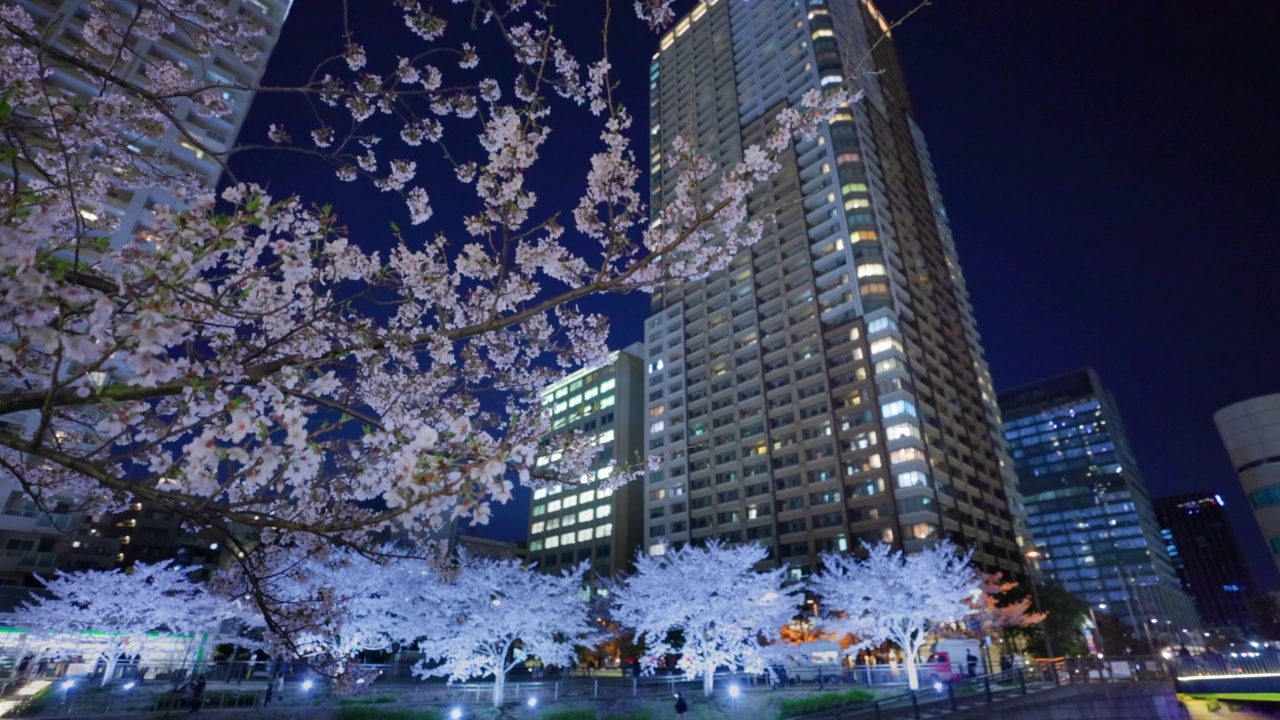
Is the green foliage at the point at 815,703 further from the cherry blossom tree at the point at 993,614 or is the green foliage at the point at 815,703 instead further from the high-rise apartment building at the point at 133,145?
the high-rise apartment building at the point at 133,145

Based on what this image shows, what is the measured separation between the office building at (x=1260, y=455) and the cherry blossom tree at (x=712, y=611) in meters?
40.7

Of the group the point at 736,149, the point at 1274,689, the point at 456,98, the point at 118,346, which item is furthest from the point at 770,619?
the point at 736,149

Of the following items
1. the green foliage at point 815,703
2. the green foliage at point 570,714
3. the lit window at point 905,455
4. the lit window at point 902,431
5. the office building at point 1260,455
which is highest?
the lit window at point 902,431

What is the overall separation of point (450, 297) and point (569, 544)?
286ft

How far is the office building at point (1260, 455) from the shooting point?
141ft

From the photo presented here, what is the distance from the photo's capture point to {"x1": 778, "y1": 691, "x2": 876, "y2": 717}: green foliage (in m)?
21.2

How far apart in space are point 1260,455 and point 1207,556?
606ft

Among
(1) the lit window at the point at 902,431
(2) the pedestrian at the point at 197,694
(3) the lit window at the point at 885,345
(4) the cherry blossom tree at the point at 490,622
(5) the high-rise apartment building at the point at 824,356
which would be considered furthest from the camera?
(3) the lit window at the point at 885,345

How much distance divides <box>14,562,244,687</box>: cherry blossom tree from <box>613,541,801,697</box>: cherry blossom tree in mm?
19632

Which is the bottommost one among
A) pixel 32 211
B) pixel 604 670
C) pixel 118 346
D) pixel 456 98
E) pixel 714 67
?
pixel 604 670

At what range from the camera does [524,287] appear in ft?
25.8

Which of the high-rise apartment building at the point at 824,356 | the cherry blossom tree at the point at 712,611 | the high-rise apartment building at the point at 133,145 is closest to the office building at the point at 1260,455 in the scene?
the high-rise apartment building at the point at 824,356

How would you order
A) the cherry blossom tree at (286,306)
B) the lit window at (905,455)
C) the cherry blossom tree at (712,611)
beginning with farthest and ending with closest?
the lit window at (905,455)
the cherry blossom tree at (712,611)
the cherry blossom tree at (286,306)

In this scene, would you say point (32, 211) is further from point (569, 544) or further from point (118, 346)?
point (569, 544)
